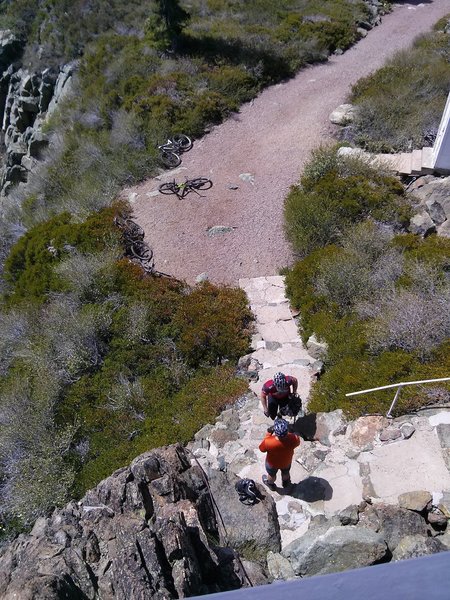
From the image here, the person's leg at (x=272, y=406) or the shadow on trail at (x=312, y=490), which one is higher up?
the person's leg at (x=272, y=406)

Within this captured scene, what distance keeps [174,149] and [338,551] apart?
13.0 metres

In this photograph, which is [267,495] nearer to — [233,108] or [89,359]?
[89,359]

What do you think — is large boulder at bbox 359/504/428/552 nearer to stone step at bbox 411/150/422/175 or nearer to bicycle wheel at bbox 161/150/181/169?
stone step at bbox 411/150/422/175

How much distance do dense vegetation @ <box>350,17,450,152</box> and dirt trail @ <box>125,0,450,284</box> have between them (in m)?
1.13

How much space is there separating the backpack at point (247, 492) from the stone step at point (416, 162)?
9325 mm

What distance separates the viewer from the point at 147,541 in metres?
4.69

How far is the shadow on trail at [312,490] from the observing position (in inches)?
243

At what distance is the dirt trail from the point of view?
12.0 meters

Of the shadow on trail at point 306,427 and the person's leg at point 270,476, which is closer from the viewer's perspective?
the person's leg at point 270,476

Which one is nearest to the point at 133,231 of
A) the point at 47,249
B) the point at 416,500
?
the point at 47,249

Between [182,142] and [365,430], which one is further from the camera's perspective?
[182,142]

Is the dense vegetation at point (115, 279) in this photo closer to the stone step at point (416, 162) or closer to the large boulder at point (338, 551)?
the large boulder at point (338, 551)

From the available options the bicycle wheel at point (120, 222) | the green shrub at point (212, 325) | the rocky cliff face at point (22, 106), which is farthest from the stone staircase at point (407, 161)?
the rocky cliff face at point (22, 106)

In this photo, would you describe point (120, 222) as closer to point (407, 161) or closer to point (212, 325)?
point (212, 325)
